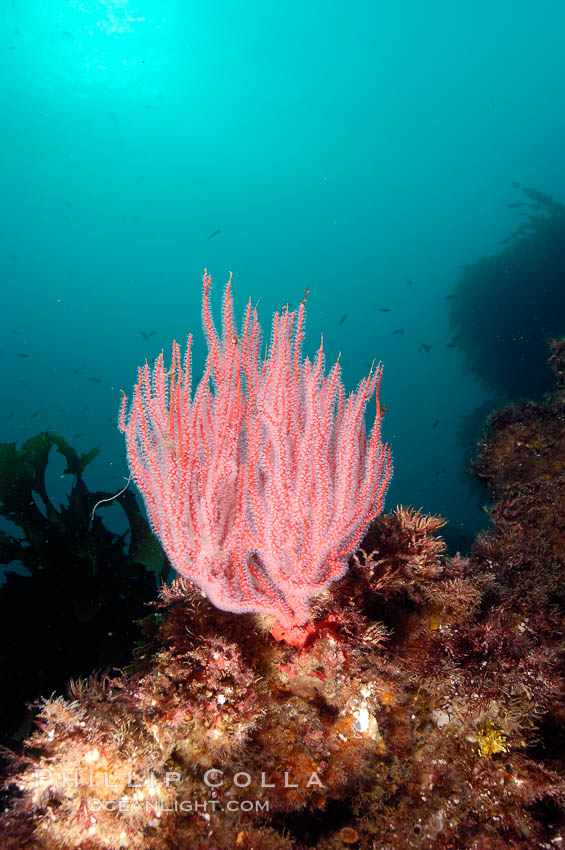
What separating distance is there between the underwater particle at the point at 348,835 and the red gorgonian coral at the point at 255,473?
44.3 inches

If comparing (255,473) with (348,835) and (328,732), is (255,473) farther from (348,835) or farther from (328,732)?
(348,835)

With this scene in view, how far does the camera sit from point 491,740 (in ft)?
7.93

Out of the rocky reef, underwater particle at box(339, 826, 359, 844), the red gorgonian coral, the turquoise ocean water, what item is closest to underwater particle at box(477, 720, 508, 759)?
the rocky reef

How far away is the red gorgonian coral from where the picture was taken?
2.50 metres

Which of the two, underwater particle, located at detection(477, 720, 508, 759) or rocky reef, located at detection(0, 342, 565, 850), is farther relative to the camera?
underwater particle, located at detection(477, 720, 508, 759)

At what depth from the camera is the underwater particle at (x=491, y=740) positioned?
2.39 metres

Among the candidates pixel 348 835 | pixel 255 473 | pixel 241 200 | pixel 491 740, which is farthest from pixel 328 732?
pixel 241 200

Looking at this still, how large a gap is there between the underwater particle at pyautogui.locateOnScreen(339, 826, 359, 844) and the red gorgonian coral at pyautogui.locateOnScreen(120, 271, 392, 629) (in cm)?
113

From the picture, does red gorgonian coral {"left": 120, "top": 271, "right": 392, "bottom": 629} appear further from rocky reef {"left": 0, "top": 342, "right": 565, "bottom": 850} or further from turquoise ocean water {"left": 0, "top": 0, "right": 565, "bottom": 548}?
turquoise ocean water {"left": 0, "top": 0, "right": 565, "bottom": 548}

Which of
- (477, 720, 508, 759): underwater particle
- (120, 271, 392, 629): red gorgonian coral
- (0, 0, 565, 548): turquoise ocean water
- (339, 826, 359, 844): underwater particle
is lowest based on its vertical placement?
(339, 826, 359, 844): underwater particle

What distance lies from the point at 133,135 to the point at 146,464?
9280 centimetres

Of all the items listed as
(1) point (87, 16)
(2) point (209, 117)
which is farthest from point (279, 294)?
(1) point (87, 16)

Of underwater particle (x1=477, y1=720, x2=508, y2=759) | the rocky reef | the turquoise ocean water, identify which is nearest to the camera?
the rocky reef

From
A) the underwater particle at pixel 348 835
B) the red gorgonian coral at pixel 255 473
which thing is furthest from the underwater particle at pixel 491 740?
the red gorgonian coral at pixel 255 473
